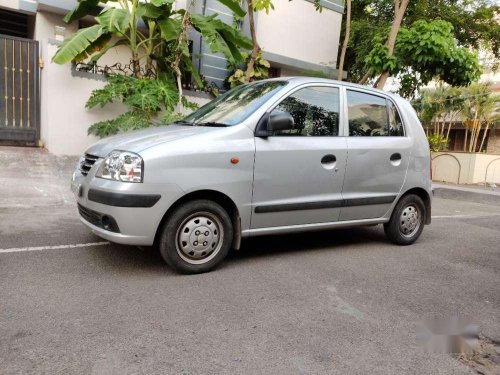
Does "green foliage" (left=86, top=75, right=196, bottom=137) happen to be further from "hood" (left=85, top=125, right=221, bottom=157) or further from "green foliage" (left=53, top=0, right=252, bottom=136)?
"hood" (left=85, top=125, right=221, bottom=157)

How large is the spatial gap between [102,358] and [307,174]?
2626 millimetres

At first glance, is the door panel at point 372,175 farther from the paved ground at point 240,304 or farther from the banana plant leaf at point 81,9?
the banana plant leaf at point 81,9

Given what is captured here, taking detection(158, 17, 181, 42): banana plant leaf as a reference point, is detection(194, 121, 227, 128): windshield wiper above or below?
below

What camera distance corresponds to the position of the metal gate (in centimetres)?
897

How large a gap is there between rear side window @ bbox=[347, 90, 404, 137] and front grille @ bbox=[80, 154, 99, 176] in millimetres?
2694

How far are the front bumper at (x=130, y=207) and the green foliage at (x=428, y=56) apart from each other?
8.74 m

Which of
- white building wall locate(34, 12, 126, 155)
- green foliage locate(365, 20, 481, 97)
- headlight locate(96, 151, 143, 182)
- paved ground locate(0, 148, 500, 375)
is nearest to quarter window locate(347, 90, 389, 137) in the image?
paved ground locate(0, 148, 500, 375)

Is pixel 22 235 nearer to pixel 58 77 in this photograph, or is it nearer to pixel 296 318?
pixel 296 318

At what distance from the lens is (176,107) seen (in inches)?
373

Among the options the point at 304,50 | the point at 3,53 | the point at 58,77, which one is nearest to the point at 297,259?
the point at 58,77

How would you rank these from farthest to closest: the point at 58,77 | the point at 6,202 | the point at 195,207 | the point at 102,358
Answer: the point at 58,77 < the point at 6,202 < the point at 195,207 < the point at 102,358

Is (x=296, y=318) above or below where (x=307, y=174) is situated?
below

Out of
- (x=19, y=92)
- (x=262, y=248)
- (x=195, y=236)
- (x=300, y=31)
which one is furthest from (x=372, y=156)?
(x=300, y=31)

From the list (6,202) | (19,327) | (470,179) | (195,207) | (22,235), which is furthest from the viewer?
(470,179)
